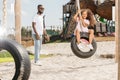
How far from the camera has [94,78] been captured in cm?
978

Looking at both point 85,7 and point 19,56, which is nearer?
point 19,56

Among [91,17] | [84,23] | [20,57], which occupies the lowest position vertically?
[20,57]

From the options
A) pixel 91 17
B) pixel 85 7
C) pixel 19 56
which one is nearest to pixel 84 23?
pixel 91 17

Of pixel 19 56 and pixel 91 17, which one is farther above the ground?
pixel 91 17

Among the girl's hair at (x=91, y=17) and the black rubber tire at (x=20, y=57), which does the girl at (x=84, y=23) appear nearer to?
the girl's hair at (x=91, y=17)

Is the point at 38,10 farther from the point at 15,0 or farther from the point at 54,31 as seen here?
the point at 54,31

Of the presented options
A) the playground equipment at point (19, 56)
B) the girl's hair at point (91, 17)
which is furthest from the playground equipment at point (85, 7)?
the playground equipment at point (19, 56)

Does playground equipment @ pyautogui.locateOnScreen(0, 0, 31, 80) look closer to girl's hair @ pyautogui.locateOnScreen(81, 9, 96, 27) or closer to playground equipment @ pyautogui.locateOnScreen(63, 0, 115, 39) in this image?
girl's hair @ pyautogui.locateOnScreen(81, 9, 96, 27)

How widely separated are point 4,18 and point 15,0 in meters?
4.70

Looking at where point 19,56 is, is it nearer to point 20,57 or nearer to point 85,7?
point 20,57

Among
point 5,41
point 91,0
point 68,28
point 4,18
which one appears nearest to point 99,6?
point 91,0

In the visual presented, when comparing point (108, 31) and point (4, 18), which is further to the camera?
point (108, 31)

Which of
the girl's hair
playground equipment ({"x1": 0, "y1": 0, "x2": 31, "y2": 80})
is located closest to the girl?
the girl's hair

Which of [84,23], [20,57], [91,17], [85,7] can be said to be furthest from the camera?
[85,7]
